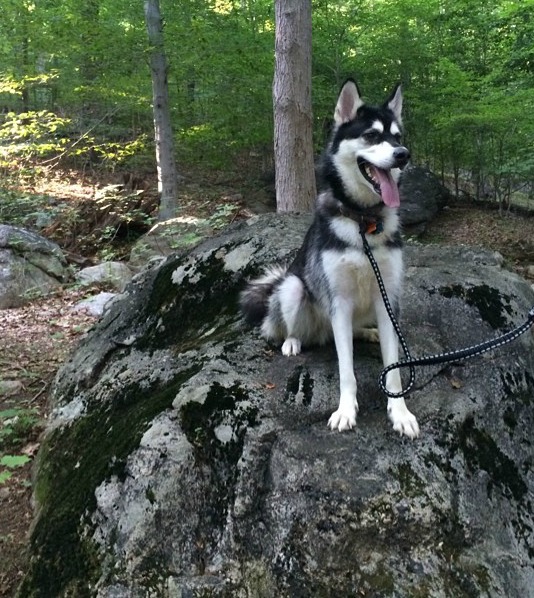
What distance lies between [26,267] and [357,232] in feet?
25.7

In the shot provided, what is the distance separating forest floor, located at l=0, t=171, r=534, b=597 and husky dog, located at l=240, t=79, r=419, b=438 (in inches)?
87.2

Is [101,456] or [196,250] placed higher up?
[196,250]

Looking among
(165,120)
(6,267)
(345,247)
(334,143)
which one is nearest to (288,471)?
(345,247)

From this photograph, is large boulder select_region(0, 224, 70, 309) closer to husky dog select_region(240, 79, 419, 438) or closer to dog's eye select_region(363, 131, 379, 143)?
husky dog select_region(240, 79, 419, 438)

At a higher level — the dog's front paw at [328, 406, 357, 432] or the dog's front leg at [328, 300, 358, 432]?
the dog's front leg at [328, 300, 358, 432]

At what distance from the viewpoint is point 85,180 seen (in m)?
16.6

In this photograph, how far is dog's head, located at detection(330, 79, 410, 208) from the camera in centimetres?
288

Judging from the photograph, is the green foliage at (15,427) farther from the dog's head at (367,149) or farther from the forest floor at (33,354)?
the dog's head at (367,149)

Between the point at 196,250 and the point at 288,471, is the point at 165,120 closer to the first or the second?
the point at 196,250

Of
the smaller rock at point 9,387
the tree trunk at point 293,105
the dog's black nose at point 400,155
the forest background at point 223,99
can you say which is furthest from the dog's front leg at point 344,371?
the forest background at point 223,99

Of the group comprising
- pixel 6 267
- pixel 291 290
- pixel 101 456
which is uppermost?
pixel 291 290

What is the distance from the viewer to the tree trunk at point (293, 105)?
6906 mm

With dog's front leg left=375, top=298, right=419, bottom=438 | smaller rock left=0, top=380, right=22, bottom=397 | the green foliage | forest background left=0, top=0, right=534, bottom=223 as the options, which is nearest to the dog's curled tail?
dog's front leg left=375, top=298, right=419, bottom=438

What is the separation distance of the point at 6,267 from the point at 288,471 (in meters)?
8.11
